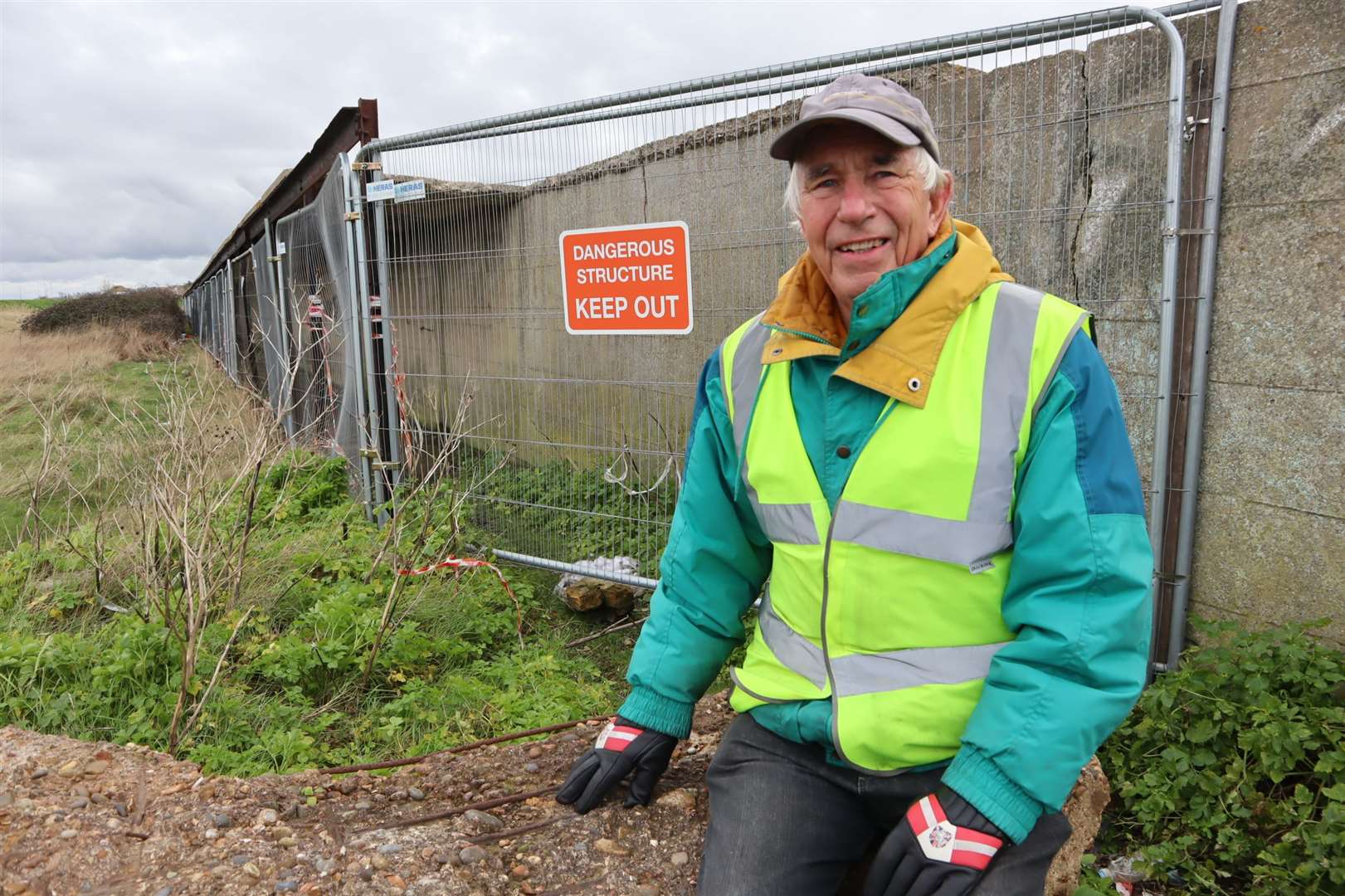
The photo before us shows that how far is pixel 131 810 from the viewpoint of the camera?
2.45 m

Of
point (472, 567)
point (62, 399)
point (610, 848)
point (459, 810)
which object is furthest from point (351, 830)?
point (62, 399)

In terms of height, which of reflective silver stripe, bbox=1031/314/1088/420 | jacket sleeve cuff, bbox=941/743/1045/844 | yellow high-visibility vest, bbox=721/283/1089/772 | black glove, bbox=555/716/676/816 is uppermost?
reflective silver stripe, bbox=1031/314/1088/420

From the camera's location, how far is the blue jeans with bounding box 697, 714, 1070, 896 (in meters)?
1.87

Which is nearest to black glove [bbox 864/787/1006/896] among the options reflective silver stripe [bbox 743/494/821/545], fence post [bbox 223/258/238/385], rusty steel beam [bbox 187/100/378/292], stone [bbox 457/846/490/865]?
reflective silver stripe [bbox 743/494/821/545]

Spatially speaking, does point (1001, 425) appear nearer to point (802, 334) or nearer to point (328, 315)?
point (802, 334)

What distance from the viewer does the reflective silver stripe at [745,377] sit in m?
2.15

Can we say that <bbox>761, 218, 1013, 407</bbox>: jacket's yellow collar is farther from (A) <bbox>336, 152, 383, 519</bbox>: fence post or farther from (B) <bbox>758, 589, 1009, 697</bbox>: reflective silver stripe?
(A) <bbox>336, 152, 383, 519</bbox>: fence post

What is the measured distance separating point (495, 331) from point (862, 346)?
11.5 ft

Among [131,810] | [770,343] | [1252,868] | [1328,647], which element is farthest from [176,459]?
[1328,647]

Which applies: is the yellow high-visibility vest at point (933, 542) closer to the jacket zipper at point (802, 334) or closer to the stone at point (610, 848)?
the jacket zipper at point (802, 334)

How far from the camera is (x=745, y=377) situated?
85.8 inches

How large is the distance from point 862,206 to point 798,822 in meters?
1.32

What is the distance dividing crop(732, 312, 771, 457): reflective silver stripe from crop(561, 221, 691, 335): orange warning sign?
6.81ft

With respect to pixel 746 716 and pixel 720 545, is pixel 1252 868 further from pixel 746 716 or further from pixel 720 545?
pixel 720 545
